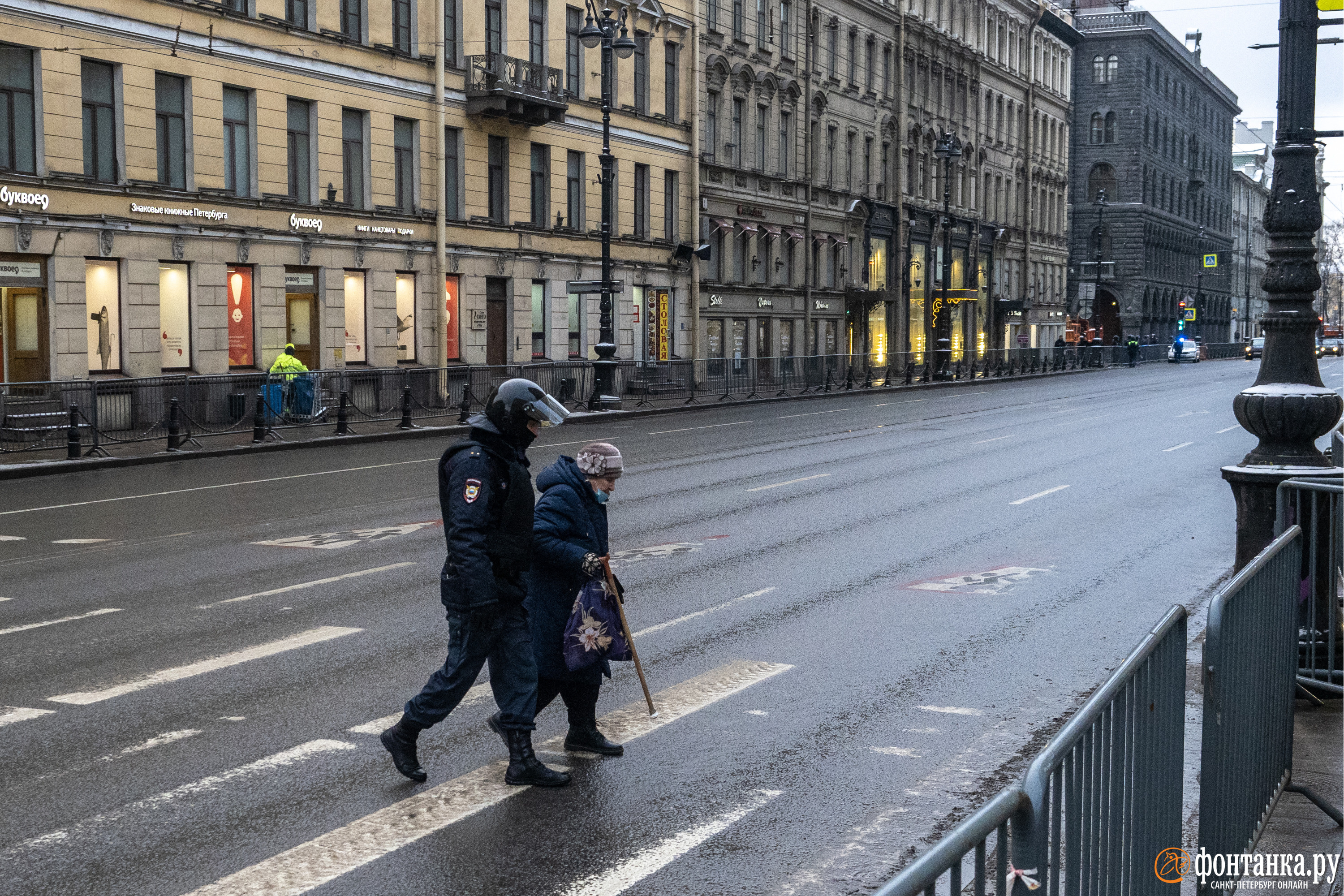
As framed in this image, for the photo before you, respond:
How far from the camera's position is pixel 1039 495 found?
17688 millimetres

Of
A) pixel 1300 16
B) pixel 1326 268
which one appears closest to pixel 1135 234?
pixel 1326 268

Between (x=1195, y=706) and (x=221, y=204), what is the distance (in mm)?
26387

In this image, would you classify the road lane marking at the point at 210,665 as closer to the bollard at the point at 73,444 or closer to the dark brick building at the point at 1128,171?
the bollard at the point at 73,444

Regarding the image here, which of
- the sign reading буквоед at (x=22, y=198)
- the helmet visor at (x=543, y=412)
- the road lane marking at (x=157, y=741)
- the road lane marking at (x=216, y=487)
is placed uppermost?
the sign reading буквоед at (x=22, y=198)

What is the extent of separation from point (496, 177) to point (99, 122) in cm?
1268

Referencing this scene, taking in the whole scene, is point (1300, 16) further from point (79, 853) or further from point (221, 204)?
point (221, 204)

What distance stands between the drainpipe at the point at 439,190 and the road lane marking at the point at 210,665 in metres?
26.4

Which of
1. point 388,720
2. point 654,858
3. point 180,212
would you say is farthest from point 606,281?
A: point 654,858

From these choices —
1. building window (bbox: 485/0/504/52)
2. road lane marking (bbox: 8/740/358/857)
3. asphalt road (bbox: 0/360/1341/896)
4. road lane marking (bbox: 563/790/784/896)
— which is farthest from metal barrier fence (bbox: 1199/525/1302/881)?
building window (bbox: 485/0/504/52)

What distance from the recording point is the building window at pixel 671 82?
46125mm

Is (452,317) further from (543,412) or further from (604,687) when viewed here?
(543,412)

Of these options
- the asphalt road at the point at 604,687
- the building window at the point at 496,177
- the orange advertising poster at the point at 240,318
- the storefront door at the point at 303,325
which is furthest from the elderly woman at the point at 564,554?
the building window at the point at 496,177

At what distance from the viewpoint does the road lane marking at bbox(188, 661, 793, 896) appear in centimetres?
521

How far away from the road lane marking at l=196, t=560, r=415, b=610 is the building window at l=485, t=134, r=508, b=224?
26.8 metres
